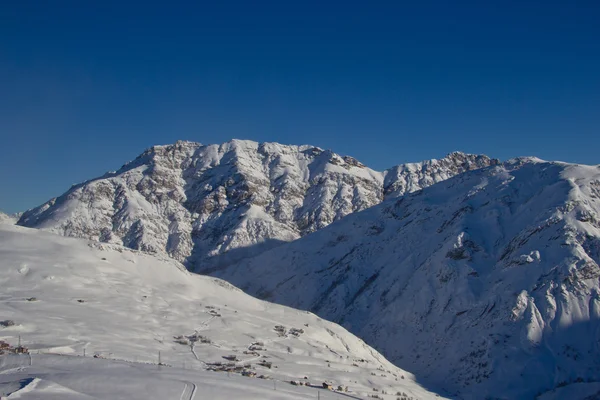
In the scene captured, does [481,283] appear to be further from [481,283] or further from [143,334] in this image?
[143,334]

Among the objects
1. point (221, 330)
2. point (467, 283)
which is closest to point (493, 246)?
point (467, 283)

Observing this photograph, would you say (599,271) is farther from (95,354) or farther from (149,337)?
(95,354)

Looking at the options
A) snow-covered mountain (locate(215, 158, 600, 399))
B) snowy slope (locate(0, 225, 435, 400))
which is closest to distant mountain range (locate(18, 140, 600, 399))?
snow-covered mountain (locate(215, 158, 600, 399))

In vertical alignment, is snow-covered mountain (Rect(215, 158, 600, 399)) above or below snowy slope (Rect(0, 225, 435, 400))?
above

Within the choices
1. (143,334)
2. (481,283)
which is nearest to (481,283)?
(481,283)

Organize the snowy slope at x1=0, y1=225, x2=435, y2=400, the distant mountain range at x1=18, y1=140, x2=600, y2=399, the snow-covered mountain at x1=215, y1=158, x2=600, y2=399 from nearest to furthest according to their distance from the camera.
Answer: the snowy slope at x1=0, y1=225, x2=435, y2=400
the distant mountain range at x1=18, y1=140, x2=600, y2=399
the snow-covered mountain at x1=215, y1=158, x2=600, y2=399

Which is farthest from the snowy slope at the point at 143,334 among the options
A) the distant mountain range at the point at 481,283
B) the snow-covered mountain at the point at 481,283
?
the snow-covered mountain at the point at 481,283

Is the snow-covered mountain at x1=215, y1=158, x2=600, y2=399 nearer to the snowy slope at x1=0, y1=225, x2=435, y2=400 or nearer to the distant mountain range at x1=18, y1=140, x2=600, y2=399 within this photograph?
the distant mountain range at x1=18, y1=140, x2=600, y2=399
